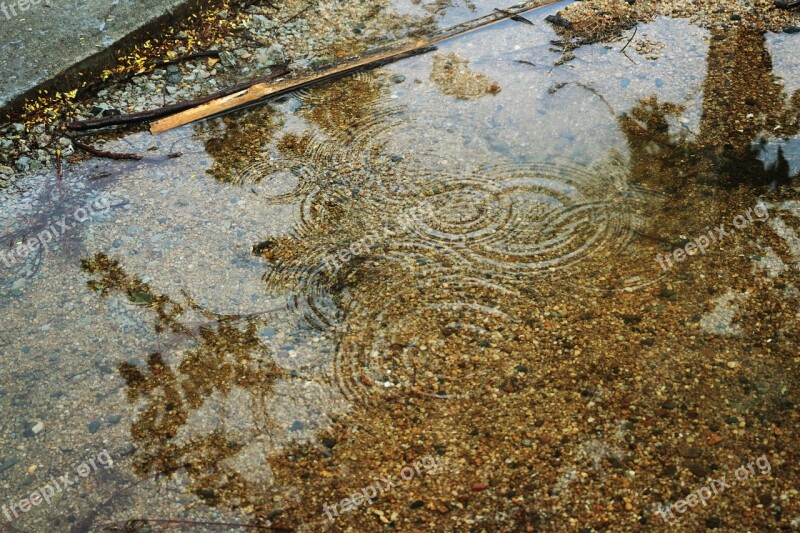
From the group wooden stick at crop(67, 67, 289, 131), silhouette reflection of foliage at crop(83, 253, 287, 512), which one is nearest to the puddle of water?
silhouette reflection of foliage at crop(83, 253, 287, 512)

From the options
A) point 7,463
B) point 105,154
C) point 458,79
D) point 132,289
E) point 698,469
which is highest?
point 105,154

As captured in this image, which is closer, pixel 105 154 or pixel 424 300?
pixel 424 300

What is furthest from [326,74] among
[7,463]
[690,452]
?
[690,452]

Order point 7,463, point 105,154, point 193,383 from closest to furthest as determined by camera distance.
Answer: point 7,463, point 193,383, point 105,154

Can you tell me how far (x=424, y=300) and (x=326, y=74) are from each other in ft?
6.59

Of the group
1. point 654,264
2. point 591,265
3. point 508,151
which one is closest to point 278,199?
point 508,151

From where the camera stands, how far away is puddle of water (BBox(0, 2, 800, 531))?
2512mm

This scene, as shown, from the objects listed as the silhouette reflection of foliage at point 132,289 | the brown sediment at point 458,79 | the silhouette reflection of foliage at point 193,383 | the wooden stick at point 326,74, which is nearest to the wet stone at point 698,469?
the silhouette reflection of foliage at point 193,383

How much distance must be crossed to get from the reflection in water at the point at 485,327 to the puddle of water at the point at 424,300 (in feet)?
0.04

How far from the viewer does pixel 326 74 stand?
4.40 meters

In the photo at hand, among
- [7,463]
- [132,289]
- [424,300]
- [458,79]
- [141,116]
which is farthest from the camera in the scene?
[458,79]

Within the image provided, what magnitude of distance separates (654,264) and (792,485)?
1118 mm

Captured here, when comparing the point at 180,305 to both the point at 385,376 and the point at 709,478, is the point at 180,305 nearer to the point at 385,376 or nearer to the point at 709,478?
the point at 385,376

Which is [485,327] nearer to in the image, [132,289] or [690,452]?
[690,452]
